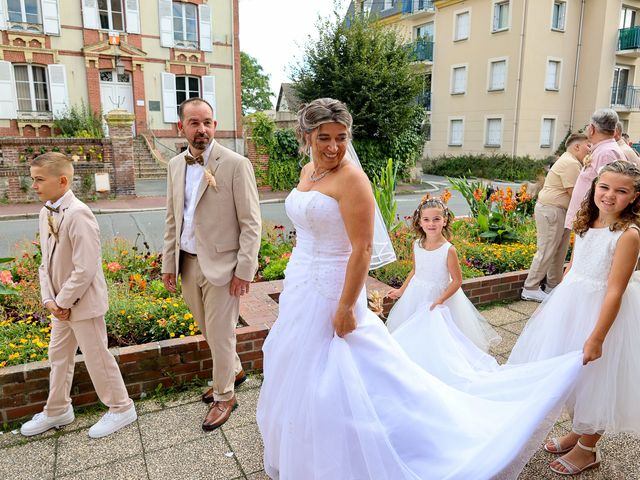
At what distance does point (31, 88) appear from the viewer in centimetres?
2150

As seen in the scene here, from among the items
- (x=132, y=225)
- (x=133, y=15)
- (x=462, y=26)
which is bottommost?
(x=132, y=225)

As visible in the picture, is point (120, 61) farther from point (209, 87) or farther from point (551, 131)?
point (551, 131)

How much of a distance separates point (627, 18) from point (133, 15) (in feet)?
85.3

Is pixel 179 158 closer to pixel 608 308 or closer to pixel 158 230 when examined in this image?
pixel 608 308

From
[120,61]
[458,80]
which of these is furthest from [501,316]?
[458,80]

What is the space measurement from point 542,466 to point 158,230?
30.8ft

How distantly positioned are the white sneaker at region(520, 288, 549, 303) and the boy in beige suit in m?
4.74

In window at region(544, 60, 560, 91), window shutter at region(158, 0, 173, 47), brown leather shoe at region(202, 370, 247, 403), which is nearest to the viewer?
brown leather shoe at region(202, 370, 247, 403)

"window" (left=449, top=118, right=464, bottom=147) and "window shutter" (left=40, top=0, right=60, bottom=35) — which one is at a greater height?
"window shutter" (left=40, top=0, right=60, bottom=35)

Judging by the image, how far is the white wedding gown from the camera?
7.95 ft

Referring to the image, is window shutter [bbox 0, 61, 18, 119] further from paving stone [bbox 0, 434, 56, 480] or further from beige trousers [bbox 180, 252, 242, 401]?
paving stone [bbox 0, 434, 56, 480]

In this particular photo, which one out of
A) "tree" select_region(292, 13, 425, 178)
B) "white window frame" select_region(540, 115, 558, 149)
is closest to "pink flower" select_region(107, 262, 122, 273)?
"tree" select_region(292, 13, 425, 178)

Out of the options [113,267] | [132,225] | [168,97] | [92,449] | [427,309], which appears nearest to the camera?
[92,449]

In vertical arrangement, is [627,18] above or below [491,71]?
above
